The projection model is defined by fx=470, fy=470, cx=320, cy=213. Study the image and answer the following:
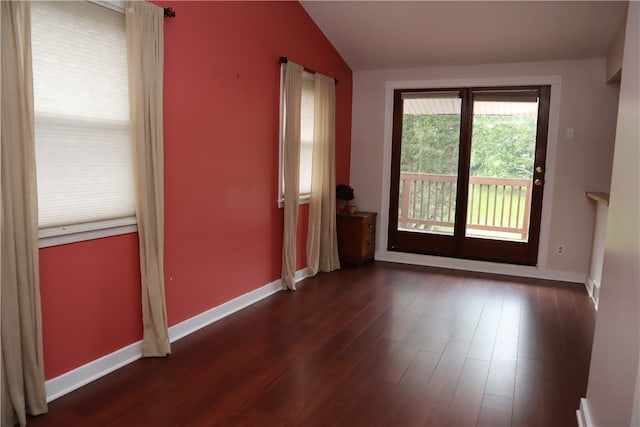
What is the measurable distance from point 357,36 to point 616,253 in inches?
136

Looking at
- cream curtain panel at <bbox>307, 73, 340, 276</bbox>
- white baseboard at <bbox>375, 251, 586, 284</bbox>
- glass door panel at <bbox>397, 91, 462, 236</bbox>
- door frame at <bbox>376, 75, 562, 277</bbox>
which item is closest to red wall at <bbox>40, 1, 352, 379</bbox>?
cream curtain panel at <bbox>307, 73, 340, 276</bbox>

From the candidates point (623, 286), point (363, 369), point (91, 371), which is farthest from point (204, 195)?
point (623, 286)

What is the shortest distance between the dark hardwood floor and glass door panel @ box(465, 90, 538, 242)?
3.90ft

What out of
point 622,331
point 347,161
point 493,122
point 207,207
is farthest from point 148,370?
point 493,122

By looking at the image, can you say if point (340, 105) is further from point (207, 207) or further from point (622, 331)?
point (622, 331)

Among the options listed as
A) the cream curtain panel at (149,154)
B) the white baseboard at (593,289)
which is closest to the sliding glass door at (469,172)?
the white baseboard at (593,289)

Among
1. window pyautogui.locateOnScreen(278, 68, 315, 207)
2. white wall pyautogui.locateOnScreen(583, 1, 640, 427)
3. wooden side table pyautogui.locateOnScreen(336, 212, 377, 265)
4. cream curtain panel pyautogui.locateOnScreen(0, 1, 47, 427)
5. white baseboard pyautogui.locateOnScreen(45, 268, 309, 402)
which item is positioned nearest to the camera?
white wall pyautogui.locateOnScreen(583, 1, 640, 427)

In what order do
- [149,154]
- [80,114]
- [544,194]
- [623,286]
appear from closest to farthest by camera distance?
1. [623,286]
2. [80,114]
3. [149,154]
4. [544,194]

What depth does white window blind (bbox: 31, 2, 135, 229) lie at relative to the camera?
2.13m

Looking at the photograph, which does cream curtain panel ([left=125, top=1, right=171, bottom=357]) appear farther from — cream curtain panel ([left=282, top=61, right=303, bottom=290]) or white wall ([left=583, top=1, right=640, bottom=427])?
white wall ([left=583, top=1, right=640, bottom=427])

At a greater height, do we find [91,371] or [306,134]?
[306,134]

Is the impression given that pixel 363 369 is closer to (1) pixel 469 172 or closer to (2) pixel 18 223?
(2) pixel 18 223

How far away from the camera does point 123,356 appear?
2.65 m

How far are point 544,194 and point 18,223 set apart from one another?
4528 millimetres
